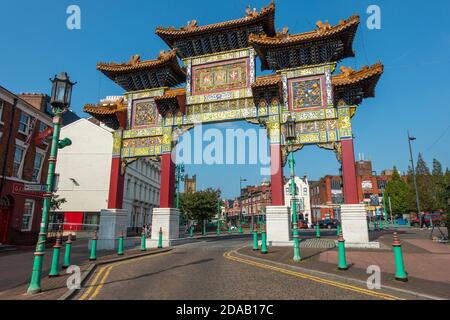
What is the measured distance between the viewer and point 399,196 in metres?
58.8

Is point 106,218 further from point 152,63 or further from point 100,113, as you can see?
point 152,63

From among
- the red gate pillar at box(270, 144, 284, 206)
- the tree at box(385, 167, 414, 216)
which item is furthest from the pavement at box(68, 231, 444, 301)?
the tree at box(385, 167, 414, 216)

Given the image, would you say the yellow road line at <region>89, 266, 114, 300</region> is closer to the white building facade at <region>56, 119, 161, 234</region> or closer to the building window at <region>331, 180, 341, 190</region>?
the white building facade at <region>56, 119, 161, 234</region>

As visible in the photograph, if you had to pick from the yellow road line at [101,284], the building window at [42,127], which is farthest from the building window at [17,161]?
the yellow road line at [101,284]

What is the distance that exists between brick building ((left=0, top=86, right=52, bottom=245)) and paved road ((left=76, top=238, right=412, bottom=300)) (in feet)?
47.9

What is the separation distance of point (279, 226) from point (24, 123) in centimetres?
2026

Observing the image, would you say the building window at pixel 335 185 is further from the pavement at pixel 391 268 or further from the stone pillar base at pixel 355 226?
the pavement at pixel 391 268

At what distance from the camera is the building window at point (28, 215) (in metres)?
21.6

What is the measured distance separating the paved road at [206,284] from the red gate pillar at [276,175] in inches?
261

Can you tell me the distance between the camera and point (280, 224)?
15805 mm

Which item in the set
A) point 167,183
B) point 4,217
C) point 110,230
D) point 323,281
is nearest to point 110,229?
point 110,230

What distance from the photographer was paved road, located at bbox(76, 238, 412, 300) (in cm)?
A: 633
